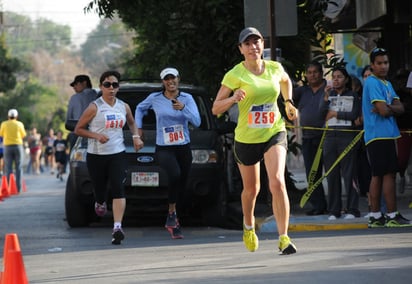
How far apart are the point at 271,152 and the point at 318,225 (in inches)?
145

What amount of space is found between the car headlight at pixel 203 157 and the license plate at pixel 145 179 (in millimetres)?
543

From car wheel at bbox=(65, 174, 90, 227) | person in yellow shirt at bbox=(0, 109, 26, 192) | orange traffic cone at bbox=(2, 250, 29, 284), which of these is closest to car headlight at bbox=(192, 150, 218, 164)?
car wheel at bbox=(65, 174, 90, 227)

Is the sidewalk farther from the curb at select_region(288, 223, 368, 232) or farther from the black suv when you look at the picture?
the black suv

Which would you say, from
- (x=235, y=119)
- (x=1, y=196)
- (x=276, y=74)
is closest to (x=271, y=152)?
(x=276, y=74)

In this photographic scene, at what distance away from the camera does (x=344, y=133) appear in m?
15.2

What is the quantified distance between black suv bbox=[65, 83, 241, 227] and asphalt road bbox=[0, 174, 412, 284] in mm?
300

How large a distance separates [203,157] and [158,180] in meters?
0.65

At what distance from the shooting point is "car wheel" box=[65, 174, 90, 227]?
632 inches

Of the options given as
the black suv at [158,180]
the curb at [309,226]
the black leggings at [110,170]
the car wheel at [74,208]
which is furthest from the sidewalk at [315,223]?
the car wheel at [74,208]

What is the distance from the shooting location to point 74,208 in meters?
16.2

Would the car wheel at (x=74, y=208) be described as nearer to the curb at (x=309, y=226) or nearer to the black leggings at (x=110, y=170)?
the black leggings at (x=110, y=170)

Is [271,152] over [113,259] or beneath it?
over

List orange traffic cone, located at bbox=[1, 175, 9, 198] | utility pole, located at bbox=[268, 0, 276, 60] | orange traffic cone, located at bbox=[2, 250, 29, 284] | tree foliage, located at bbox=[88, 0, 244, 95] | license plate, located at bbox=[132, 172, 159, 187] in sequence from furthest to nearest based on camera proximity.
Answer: orange traffic cone, located at bbox=[1, 175, 9, 198] < tree foliage, located at bbox=[88, 0, 244, 95] < utility pole, located at bbox=[268, 0, 276, 60] < license plate, located at bbox=[132, 172, 159, 187] < orange traffic cone, located at bbox=[2, 250, 29, 284]

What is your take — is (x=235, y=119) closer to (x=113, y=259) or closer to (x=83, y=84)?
(x=83, y=84)
